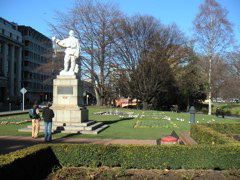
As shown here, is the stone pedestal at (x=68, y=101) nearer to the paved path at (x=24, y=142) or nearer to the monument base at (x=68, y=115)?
the monument base at (x=68, y=115)

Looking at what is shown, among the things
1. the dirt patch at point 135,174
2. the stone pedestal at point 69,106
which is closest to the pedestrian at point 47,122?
the stone pedestal at point 69,106

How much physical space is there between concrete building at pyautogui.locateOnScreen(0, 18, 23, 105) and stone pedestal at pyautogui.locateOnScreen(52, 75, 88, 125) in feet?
156

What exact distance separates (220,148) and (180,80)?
3770cm

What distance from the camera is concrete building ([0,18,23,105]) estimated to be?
62.4 metres

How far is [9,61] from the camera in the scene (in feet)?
222

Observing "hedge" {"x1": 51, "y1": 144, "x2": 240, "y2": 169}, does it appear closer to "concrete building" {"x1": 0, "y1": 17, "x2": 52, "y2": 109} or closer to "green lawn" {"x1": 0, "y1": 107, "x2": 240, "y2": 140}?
"green lawn" {"x1": 0, "y1": 107, "x2": 240, "y2": 140}

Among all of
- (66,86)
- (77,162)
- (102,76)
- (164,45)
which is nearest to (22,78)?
(102,76)

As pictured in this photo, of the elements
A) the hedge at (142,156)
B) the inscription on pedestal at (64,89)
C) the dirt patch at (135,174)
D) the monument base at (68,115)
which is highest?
the inscription on pedestal at (64,89)

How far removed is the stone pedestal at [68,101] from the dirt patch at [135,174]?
8.56m

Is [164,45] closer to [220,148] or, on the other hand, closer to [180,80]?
[180,80]

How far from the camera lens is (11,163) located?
5.72m

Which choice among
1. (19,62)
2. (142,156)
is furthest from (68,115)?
(19,62)

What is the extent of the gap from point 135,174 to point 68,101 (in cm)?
989

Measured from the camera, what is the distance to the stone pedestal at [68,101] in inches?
620
